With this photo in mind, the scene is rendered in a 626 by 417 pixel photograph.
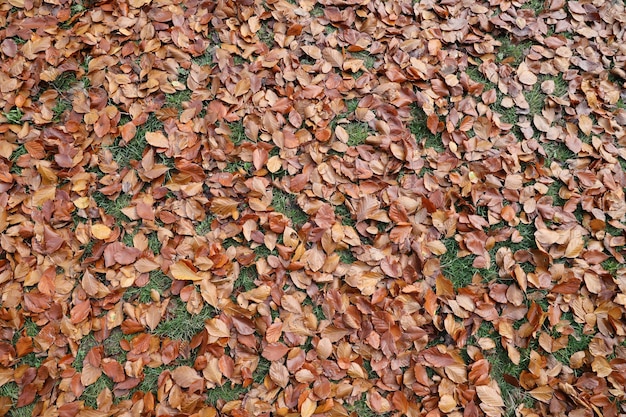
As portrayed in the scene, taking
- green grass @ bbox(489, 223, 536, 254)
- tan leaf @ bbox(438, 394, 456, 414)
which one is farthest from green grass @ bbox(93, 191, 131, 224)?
green grass @ bbox(489, 223, 536, 254)

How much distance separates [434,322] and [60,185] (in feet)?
6.43

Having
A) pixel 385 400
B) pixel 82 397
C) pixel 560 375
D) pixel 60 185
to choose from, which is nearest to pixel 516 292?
pixel 560 375

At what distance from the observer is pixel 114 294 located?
7.39 ft

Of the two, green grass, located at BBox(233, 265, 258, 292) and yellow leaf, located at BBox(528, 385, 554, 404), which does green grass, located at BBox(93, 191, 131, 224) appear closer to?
green grass, located at BBox(233, 265, 258, 292)

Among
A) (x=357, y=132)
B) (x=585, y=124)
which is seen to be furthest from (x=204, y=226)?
(x=585, y=124)

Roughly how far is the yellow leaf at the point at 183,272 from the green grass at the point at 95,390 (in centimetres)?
54

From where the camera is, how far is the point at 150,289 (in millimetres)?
2299

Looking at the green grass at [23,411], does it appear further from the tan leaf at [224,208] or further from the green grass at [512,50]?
the green grass at [512,50]

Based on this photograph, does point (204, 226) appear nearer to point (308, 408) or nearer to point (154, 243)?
point (154, 243)

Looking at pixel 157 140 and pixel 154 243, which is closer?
pixel 154 243

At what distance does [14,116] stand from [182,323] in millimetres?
1451

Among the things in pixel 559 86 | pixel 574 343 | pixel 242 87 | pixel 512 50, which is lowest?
pixel 574 343

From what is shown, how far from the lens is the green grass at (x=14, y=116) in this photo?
2.56m

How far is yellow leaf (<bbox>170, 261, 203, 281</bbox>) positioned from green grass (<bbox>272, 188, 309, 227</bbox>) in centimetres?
51
